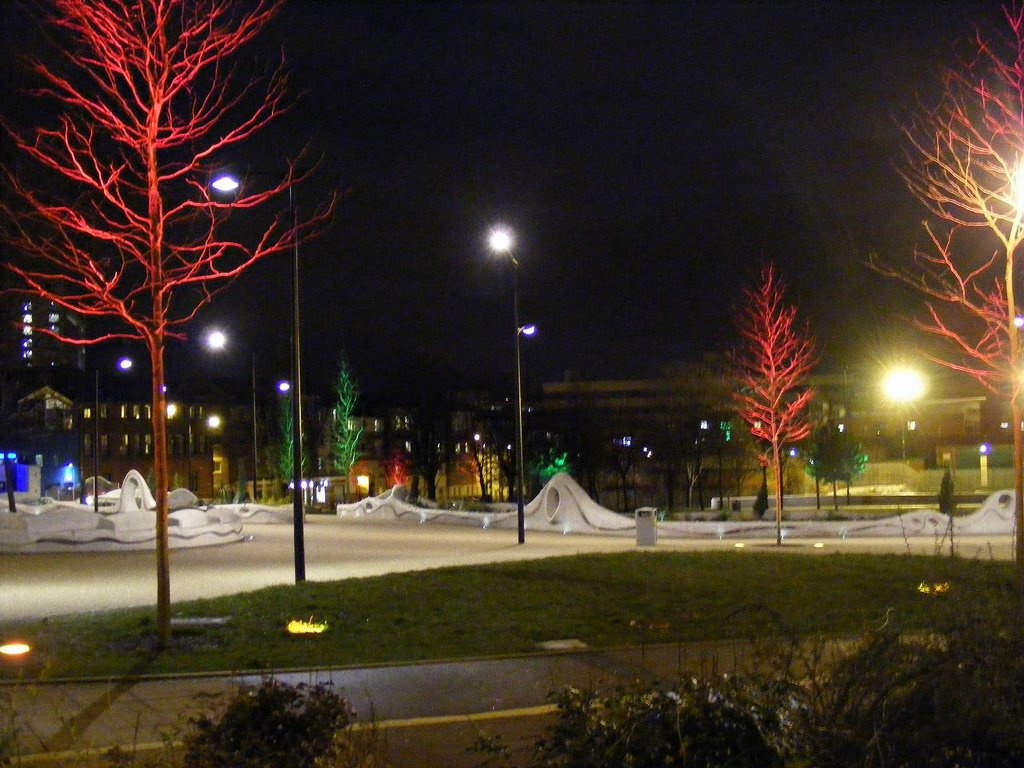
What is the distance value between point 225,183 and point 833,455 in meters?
36.3

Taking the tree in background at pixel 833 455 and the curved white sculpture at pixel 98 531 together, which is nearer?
the curved white sculpture at pixel 98 531

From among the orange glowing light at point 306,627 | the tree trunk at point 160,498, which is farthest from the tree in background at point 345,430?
the tree trunk at point 160,498

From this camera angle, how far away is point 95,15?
36.9 ft

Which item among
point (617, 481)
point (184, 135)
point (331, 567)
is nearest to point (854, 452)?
point (617, 481)

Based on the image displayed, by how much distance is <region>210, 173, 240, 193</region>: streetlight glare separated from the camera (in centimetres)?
1357

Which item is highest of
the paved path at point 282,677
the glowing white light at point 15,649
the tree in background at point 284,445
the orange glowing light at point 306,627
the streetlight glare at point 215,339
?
the streetlight glare at point 215,339

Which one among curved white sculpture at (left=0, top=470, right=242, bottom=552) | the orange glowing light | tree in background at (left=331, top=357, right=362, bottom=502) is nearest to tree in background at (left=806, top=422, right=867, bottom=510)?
tree in background at (left=331, top=357, right=362, bottom=502)

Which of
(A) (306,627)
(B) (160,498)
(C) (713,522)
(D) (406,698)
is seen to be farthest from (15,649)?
(C) (713,522)

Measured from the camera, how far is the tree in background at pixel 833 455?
45031 mm

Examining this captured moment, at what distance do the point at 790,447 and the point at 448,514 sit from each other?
19597 mm

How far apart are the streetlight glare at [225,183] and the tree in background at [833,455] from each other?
3545 centimetres

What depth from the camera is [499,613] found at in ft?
46.0

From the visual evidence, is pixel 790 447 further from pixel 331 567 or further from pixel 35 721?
pixel 35 721

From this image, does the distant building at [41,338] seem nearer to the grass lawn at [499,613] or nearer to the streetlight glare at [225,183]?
the streetlight glare at [225,183]
